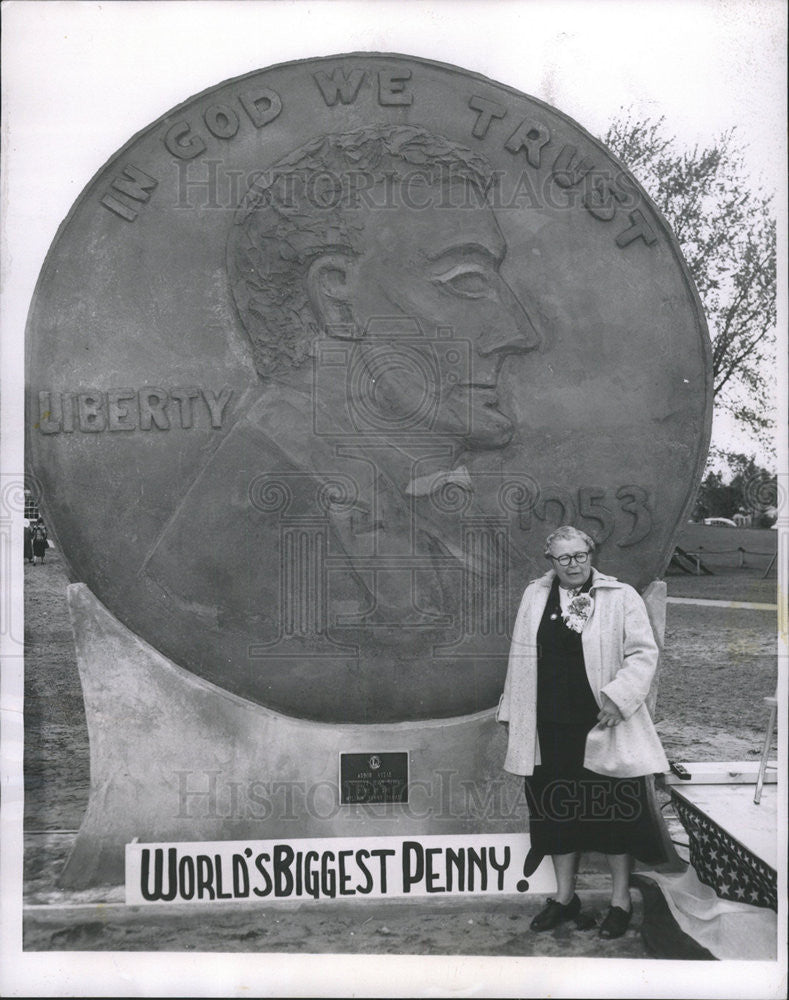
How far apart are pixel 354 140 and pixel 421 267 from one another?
57cm

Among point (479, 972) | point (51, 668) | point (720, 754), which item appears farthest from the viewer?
point (51, 668)

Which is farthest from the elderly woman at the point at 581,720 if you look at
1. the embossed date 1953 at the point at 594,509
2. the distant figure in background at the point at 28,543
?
the distant figure in background at the point at 28,543

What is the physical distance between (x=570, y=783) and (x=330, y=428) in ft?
5.57

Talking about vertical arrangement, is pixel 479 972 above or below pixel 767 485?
below

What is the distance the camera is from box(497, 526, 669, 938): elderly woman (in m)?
3.79

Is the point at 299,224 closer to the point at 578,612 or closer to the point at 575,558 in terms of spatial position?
the point at 575,558

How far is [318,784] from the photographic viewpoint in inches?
158

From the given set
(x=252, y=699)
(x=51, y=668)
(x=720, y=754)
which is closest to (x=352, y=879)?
(x=252, y=699)

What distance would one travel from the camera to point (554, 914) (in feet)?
12.8

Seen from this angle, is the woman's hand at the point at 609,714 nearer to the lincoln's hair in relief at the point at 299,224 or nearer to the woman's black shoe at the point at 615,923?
the woman's black shoe at the point at 615,923

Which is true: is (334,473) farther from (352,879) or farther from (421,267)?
(352,879)

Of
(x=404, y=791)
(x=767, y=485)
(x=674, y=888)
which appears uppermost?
(x=767, y=485)

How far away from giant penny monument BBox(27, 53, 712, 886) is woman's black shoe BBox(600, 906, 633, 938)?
1.64ft

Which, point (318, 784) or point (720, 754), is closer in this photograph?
point (318, 784)
